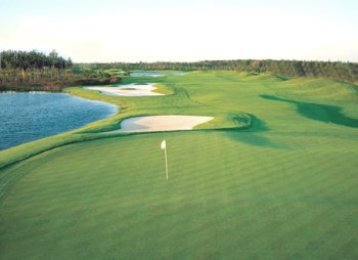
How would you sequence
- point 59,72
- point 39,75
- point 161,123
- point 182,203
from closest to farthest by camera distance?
1. point 182,203
2. point 161,123
3. point 39,75
4. point 59,72

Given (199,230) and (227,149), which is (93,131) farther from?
(199,230)

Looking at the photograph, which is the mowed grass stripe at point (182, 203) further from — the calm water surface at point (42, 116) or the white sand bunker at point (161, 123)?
the calm water surface at point (42, 116)

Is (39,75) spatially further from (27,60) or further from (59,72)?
(27,60)

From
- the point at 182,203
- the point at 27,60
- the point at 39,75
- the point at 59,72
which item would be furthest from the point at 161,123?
the point at 27,60

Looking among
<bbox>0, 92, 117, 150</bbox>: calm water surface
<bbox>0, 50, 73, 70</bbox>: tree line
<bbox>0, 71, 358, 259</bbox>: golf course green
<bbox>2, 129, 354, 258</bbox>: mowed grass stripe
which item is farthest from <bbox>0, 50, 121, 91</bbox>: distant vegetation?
<bbox>2, 129, 354, 258</bbox>: mowed grass stripe

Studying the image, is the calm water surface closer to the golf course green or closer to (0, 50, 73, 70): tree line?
the golf course green

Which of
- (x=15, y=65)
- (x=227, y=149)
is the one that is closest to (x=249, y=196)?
(x=227, y=149)
